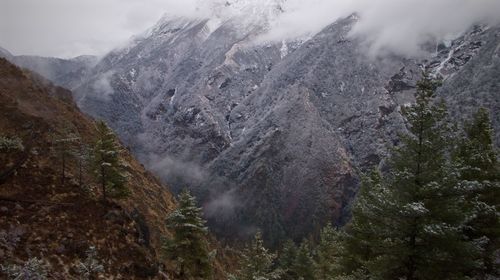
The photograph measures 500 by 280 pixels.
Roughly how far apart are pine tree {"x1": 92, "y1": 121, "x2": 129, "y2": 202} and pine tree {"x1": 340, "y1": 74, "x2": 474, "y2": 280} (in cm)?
2520

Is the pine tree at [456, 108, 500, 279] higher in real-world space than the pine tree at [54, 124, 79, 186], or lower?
higher

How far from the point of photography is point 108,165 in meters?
38.3

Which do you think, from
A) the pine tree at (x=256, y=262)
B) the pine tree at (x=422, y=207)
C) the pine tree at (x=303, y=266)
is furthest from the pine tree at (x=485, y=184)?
the pine tree at (x=303, y=266)

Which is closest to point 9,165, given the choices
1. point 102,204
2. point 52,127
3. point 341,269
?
point 102,204

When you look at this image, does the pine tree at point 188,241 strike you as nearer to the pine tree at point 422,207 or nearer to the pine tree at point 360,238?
the pine tree at point 360,238

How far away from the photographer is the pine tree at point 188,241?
1553 inches

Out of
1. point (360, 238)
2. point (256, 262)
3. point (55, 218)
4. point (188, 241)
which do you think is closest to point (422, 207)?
point (360, 238)

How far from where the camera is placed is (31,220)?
1205 inches

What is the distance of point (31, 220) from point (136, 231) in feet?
31.6

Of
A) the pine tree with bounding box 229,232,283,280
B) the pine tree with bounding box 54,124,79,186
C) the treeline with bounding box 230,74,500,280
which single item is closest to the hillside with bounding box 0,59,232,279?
the pine tree with bounding box 54,124,79,186

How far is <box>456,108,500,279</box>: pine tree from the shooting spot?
73.9ft

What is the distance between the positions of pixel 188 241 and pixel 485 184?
79.3ft

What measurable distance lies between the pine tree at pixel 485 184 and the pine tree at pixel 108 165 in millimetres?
26218

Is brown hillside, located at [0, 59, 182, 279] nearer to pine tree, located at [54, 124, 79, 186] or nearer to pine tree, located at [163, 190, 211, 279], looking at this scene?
pine tree, located at [54, 124, 79, 186]
